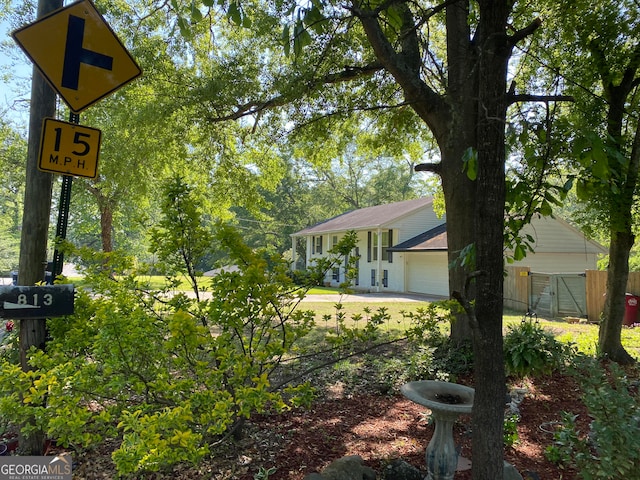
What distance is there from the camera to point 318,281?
10.6 ft

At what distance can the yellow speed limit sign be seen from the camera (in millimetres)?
2586

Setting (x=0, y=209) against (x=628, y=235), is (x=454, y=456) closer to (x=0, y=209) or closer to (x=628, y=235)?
(x=628, y=235)

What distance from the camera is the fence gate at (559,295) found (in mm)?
12812

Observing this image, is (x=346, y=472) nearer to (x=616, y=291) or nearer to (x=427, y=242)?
(x=616, y=291)

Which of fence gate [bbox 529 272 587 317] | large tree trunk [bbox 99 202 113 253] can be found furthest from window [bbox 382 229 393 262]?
large tree trunk [bbox 99 202 113 253]

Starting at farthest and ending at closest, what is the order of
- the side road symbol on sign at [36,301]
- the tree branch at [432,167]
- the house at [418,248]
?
the house at [418,248]
the tree branch at [432,167]
the side road symbol on sign at [36,301]

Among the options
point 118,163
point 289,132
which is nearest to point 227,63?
point 289,132

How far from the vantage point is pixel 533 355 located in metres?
4.83

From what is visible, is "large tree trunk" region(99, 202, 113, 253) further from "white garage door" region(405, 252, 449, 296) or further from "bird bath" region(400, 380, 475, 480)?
"bird bath" region(400, 380, 475, 480)

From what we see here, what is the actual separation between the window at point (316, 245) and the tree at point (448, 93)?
66.4 feet

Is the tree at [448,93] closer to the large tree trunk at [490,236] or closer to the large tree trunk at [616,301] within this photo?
the large tree trunk at [490,236]

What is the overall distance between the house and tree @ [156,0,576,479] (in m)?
10.7

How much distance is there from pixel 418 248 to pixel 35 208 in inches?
699

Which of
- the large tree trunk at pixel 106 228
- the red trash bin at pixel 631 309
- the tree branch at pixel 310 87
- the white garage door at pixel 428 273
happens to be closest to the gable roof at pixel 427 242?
the white garage door at pixel 428 273
